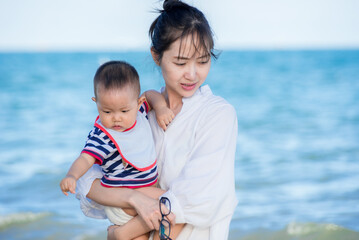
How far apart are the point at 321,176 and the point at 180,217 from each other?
18.2 feet

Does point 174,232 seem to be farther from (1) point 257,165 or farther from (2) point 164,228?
(1) point 257,165

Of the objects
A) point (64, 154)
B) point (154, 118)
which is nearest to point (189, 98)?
point (154, 118)

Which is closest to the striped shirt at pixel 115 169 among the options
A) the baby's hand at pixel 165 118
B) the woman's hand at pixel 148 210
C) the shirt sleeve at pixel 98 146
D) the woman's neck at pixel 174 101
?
the shirt sleeve at pixel 98 146

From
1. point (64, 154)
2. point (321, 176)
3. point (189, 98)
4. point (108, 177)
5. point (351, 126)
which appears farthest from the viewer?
point (351, 126)

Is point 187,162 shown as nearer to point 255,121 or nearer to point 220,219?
point 220,219

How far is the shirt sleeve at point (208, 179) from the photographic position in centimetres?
231

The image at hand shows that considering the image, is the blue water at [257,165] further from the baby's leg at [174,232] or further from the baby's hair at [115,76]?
the baby's leg at [174,232]

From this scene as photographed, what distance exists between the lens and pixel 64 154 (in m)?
9.13

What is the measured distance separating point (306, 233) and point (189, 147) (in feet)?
11.3

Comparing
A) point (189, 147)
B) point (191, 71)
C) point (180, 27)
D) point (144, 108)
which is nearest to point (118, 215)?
point (189, 147)

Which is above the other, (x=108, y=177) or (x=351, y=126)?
(x=351, y=126)

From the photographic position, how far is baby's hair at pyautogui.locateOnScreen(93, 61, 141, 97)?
2.36m

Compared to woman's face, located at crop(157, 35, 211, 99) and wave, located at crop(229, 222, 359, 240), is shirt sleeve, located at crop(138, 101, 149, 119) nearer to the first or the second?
woman's face, located at crop(157, 35, 211, 99)

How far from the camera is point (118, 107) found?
7.82 ft
